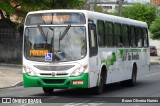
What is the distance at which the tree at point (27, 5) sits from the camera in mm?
35844

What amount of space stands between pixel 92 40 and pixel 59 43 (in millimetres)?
1200

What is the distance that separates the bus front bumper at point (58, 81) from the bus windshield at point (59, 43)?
0.63 meters

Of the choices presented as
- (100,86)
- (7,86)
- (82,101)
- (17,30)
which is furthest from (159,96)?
(17,30)

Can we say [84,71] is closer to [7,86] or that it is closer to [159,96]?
[159,96]

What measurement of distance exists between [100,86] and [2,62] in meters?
21.2

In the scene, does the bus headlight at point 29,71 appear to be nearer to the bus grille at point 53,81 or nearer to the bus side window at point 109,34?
the bus grille at point 53,81

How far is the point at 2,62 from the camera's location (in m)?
38.7

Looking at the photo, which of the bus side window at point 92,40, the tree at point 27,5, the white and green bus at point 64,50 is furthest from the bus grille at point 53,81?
the tree at point 27,5

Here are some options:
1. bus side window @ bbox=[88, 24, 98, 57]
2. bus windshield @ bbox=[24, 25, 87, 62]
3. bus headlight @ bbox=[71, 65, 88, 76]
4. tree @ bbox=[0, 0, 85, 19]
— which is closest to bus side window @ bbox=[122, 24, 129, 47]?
bus side window @ bbox=[88, 24, 98, 57]

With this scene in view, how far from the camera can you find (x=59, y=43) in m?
17.2

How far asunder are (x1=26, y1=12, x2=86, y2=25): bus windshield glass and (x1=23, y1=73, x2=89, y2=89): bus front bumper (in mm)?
1843

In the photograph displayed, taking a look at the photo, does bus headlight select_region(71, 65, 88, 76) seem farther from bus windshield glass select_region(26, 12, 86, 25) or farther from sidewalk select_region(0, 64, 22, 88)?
sidewalk select_region(0, 64, 22, 88)

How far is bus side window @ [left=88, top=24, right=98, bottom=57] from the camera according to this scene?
1747cm

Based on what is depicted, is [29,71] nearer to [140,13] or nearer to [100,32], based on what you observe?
[100,32]
